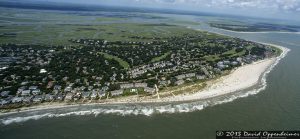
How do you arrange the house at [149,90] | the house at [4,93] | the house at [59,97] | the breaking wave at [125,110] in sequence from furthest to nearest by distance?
1. the house at [149,90]
2. the house at [4,93]
3. the house at [59,97]
4. the breaking wave at [125,110]

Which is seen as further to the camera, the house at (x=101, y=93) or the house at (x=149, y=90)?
the house at (x=149, y=90)

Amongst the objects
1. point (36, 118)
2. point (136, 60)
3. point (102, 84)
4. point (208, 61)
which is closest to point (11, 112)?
point (36, 118)

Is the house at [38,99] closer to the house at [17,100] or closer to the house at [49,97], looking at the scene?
the house at [49,97]

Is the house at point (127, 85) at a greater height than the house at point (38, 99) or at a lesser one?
greater

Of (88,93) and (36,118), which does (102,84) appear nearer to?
(88,93)

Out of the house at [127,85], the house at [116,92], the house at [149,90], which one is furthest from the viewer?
the house at [127,85]

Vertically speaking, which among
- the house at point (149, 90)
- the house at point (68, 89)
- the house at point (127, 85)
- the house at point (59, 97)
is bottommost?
the house at point (59, 97)

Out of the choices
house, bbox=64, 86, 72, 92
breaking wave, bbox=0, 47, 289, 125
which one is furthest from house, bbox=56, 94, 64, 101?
breaking wave, bbox=0, 47, 289, 125

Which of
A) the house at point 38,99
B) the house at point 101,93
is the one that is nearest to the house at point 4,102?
the house at point 38,99
